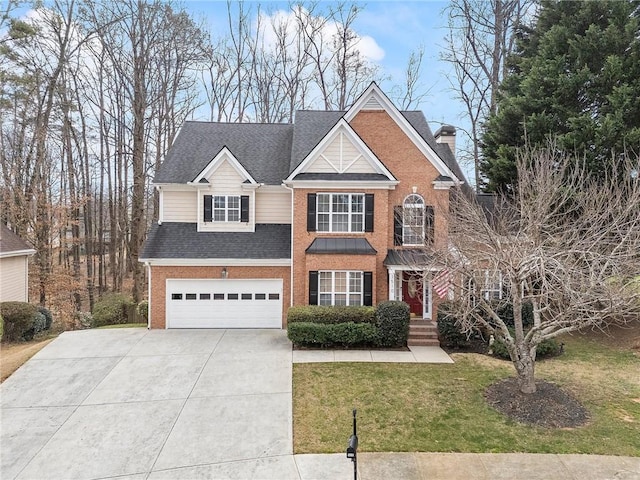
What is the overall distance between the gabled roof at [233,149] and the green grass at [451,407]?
936 centimetres

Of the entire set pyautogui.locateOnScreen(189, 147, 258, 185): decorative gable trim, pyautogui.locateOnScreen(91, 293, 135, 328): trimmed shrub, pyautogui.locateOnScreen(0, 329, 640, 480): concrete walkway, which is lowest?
pyautogui.locateOnScreen(0, 329, 640, 480): concrete walkway

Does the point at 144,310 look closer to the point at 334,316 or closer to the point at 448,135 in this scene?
the point at 334,316

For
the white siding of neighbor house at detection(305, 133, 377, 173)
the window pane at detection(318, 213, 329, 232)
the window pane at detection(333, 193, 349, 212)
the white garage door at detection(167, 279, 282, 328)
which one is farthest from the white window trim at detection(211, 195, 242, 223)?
the window pane at detection(333, 193, 349, 212)

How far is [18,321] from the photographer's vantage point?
1463cm

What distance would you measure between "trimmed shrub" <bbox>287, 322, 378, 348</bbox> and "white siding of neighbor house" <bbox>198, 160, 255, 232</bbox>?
5.35 metres

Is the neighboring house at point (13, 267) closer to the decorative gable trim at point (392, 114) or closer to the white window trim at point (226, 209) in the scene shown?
the white window trim at point (226, 209)

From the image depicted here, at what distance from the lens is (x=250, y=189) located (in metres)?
16.6

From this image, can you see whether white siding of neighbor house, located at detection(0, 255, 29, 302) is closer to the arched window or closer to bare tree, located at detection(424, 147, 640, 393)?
the arched window

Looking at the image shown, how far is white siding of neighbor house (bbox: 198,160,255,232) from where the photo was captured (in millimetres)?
16406

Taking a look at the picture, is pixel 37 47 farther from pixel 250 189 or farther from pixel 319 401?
pixel 319 401

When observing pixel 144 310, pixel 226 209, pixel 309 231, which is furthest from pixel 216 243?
pixel 144 310

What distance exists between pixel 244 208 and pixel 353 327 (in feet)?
22.9

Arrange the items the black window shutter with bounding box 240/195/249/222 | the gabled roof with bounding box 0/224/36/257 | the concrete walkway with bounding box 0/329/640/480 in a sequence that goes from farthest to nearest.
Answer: the gabled roof with bounding box 0/224/36/257, the black window shutter with bounding box 240/195/249/222, the concrete walkway with bounding box 0/329/640/480

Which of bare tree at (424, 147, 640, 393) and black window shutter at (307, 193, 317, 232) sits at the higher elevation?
black window shutter at (307, 193, 317, 232)
